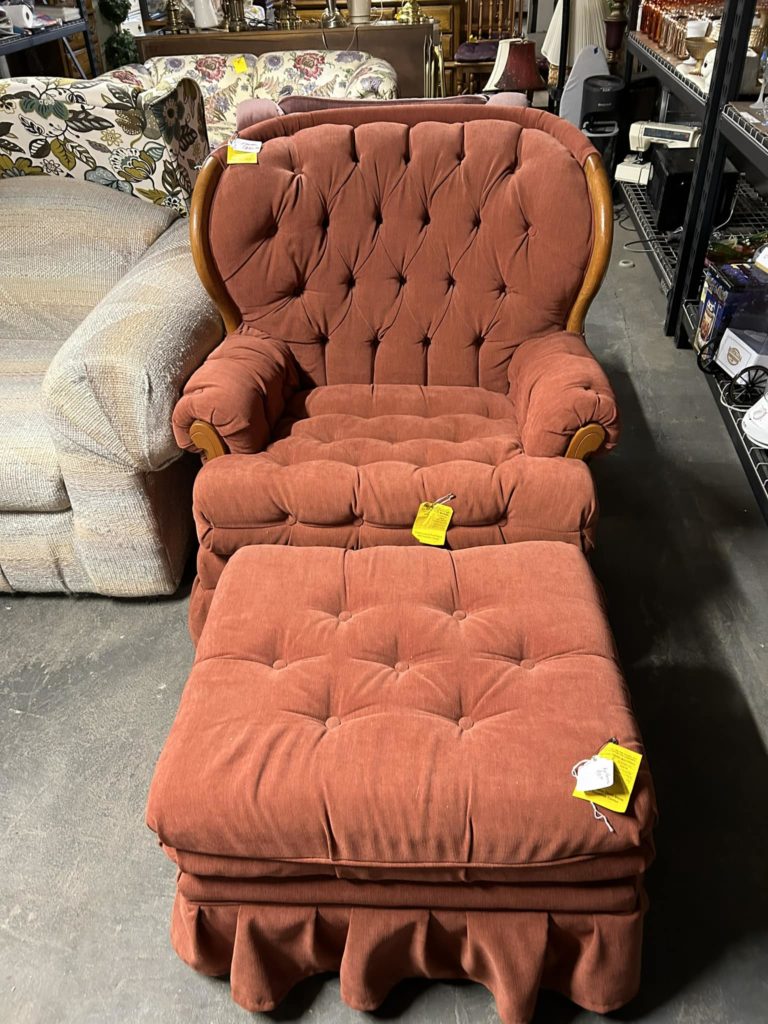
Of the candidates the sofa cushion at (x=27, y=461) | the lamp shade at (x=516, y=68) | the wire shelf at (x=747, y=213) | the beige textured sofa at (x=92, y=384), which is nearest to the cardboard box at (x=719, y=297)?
the wire shelf at (x=747, y=213)

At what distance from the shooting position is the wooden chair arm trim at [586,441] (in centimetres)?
139

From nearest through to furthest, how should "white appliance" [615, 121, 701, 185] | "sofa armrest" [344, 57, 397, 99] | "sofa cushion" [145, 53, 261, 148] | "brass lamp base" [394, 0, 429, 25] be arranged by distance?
"white appliance" [615, 121, 701, 185]
"sofa armrest" [344, 57, 397, 99]
"sofa cushion" [145, 53, 261, 148]
"brass lamp base" [394, 0, 429, 25]

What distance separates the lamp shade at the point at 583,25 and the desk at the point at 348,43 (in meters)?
0.66

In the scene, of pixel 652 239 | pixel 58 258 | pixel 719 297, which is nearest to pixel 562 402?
pixel 719 297

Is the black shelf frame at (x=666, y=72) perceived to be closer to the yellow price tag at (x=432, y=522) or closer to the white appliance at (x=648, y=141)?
the white appliance at (x=648, y=141)

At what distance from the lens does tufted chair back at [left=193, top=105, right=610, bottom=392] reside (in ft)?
5.36

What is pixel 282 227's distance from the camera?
168 cm

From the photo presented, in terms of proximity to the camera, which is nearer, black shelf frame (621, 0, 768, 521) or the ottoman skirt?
the ottoman skirt

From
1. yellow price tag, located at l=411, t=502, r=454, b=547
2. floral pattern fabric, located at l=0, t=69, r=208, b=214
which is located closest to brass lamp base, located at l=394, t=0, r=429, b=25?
floral pattern fabric, located at l=0, t=69, r=208, b=214

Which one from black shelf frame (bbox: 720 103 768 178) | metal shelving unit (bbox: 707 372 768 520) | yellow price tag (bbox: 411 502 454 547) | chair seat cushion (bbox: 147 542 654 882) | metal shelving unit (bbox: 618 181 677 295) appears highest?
black shelf frame (bbox: 720 103 768 178)

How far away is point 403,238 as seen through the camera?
1.70 meters

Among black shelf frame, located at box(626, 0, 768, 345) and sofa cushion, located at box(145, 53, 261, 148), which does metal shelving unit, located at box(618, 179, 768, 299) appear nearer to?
black shelf frame, located at box(626, 0, 768, 345)

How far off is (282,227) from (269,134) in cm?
22

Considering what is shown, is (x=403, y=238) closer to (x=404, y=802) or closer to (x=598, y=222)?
(x=598, y=222)
